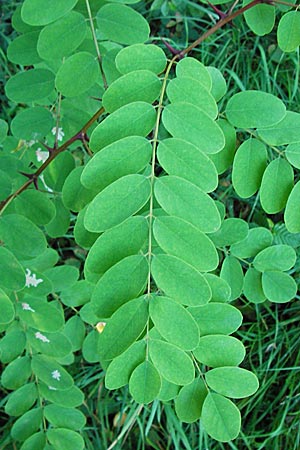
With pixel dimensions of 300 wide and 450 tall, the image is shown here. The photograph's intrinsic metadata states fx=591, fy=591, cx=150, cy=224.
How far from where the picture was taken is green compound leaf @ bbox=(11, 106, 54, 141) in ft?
4.20

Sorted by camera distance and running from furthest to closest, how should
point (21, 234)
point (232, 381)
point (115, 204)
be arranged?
1. point (21, 234)
2. point (232, 381)
3. point (115, 204)

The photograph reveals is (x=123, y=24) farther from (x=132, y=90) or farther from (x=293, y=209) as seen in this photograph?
(x=293, y=209)

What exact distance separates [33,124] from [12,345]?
481 millimetres

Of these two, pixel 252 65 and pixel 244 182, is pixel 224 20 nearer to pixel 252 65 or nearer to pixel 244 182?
pixel 244 182

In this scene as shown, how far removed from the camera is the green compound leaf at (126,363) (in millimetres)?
819

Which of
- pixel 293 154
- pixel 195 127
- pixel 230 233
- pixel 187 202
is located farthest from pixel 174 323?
pixel 230 233

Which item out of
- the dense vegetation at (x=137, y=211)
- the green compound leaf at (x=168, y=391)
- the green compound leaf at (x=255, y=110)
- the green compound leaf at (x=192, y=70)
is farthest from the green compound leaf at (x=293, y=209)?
the green compound leaf at (x=168, y=391)

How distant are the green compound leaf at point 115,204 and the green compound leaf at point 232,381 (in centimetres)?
30

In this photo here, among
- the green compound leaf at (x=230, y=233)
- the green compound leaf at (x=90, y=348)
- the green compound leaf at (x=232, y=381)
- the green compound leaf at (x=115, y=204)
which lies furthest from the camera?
the green compound leaf at (x=90, y=348)

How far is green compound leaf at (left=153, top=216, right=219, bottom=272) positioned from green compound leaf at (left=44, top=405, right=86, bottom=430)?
708 millimetres

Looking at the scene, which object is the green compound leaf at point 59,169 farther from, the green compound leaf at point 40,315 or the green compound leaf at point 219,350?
the green compound leaf at point 219,350

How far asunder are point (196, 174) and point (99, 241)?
6.1 inches

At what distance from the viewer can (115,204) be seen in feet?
2.49

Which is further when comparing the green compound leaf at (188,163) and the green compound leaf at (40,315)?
the green compound leaf at (40,315)
